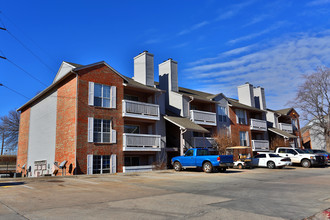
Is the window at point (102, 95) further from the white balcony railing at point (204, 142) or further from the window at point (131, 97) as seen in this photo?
the white balcony railing at point (204, 142)

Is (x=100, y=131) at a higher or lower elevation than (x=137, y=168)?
higher

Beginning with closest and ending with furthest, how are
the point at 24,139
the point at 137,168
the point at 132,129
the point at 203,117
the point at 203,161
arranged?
1. the point at 203,161
2. the point at 137,168
3. the point at 132,129
4. the point at 203,117
5. the point at 24,139

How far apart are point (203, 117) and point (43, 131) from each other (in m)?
16.1

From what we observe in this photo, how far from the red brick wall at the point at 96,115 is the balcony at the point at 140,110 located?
55cm

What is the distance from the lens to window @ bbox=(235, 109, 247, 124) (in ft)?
115

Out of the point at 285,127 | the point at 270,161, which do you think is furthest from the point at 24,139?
the point at 285,127

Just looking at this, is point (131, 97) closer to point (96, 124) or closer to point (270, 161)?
point (96, 124)

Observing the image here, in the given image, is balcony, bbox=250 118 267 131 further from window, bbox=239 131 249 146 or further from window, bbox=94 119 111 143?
window, bbox=94 119 111 143

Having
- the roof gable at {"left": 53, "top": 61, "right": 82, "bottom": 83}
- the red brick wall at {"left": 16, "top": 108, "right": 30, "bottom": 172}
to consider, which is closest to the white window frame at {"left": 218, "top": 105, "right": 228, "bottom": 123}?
the roof gable at {"left": 53, "top": 61, "right": 82, "bottom": 83}

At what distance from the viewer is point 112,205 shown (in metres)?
7.44

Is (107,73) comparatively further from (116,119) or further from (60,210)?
(60,210)

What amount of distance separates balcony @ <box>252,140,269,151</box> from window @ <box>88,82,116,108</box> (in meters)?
21.8

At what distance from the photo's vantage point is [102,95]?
2161 centimetres

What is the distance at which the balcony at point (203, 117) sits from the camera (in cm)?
2771
